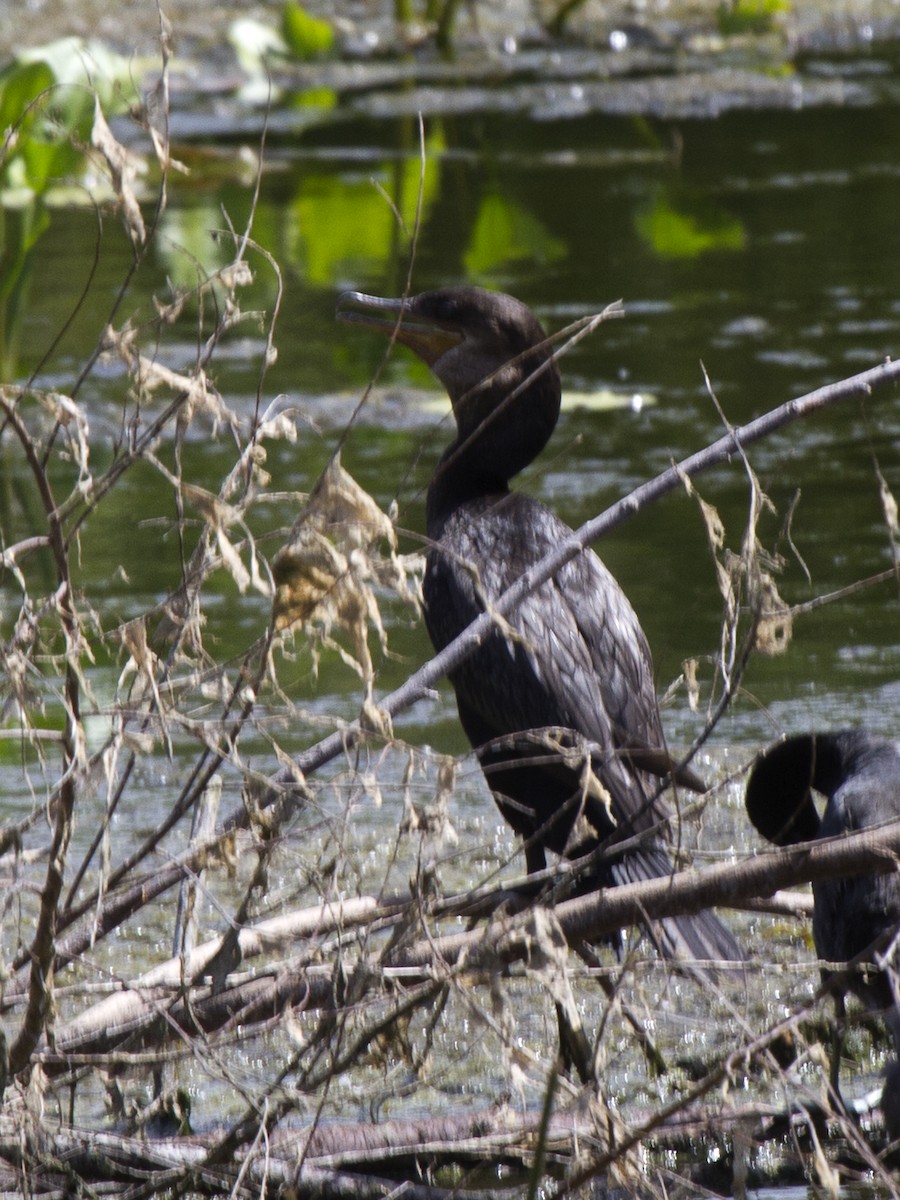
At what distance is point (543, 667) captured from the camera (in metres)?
3.24

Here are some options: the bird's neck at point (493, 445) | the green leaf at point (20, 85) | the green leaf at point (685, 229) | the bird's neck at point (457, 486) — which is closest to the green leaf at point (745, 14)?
the green leaf at point (685, 229)

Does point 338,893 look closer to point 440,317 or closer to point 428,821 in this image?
point 428,821

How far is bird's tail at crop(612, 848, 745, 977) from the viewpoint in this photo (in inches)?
114

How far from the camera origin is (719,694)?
4801mm

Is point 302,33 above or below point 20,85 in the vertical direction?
above

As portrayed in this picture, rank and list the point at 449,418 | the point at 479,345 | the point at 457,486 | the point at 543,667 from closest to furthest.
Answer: the point at 543,667
the point at 457,486
the point at 479,345
the point at 449,418

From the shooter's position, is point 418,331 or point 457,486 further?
point 418,331

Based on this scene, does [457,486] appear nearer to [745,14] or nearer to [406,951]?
[406,951]

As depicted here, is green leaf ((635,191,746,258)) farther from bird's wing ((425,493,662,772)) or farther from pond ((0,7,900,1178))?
bird's wing ((425,493,662,772))

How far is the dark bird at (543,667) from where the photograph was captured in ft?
10.2

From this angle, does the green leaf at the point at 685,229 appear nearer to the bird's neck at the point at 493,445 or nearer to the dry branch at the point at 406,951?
the bird's neck at the point at 493,445

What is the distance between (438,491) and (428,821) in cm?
Result: 171

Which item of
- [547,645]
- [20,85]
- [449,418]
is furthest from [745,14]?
[547,645]

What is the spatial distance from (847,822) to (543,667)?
571 mm
